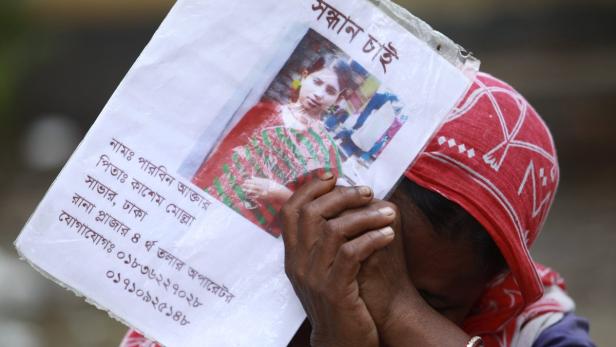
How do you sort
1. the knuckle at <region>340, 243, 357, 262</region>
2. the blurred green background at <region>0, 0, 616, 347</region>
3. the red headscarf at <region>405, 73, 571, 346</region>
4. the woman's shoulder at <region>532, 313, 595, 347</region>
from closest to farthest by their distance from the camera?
the knuckle at <region>340, 243, 357, 262</region> < the red headscarf at <region>405, 73, 571, 346</region> < the woman's shoulder at <region>532, 313, 595, 347</region> < the blurred green background at <region>0, 0, 616, 347</region>

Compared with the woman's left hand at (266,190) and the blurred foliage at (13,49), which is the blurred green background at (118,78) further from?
the woman's left hand at (266,190)

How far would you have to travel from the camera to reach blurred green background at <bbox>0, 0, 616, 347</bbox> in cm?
647

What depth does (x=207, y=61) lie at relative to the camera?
156cm

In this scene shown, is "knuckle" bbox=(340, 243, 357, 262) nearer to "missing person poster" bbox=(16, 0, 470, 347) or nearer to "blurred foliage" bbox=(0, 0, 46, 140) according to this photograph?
"missing person poster" bbox=(16, 0, 470, 347)

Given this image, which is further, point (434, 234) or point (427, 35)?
point (434, 234)

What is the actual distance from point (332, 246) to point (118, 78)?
8.25m

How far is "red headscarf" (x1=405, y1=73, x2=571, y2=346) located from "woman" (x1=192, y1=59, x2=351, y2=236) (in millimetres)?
181

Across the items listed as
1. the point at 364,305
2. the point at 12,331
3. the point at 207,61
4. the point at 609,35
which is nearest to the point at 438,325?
the point at 364,305

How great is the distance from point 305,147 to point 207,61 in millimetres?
203

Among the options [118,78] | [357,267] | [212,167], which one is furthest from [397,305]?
[118,78]

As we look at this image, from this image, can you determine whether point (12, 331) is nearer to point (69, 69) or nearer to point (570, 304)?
point (69, 69)

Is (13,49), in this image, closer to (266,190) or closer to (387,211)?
(266,190)

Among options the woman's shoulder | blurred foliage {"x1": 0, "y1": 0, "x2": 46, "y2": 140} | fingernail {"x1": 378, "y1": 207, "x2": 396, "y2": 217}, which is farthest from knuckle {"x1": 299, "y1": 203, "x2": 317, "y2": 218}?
blurred foliage {"x1": 0, "y1": 0, "x2": 46, "y2": 140}

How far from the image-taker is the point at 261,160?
5.14ft
